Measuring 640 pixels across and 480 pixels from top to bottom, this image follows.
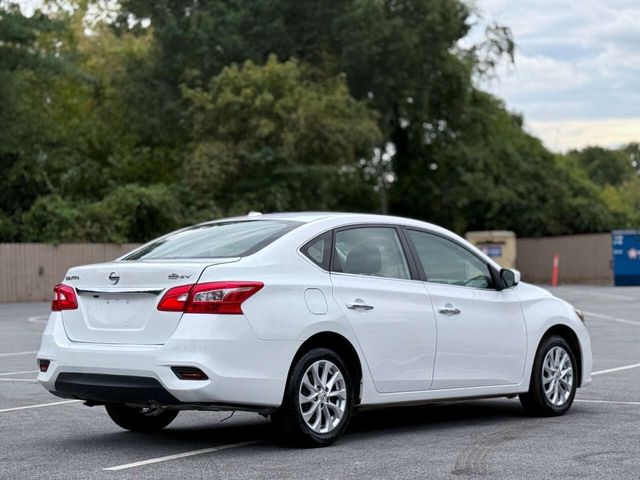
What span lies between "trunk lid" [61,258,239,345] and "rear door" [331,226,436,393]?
0.97 metres

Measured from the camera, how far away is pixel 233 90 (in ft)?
153

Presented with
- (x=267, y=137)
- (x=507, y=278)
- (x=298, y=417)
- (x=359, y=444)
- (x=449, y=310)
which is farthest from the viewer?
(x=267, y=137)

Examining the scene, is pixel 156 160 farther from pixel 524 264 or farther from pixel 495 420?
pixel 495 420

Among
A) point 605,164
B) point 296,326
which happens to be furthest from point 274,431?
point 605,164

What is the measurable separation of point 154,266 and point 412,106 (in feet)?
156

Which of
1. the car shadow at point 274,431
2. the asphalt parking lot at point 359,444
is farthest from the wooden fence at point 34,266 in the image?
the car shadow at point 274,431

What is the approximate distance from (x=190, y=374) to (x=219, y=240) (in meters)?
1.36

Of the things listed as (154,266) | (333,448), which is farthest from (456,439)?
(154,266)

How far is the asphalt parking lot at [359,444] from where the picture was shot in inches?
307

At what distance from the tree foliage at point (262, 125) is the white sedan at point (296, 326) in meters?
32.8

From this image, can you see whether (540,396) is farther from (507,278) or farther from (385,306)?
(385,306)

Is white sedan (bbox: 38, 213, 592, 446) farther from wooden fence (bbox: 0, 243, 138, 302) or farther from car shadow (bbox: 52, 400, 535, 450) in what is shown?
wooden fence (bbox: 0, 243, 138, 302)

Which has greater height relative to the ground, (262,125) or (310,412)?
(262,125)

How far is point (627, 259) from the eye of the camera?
46281 mm
